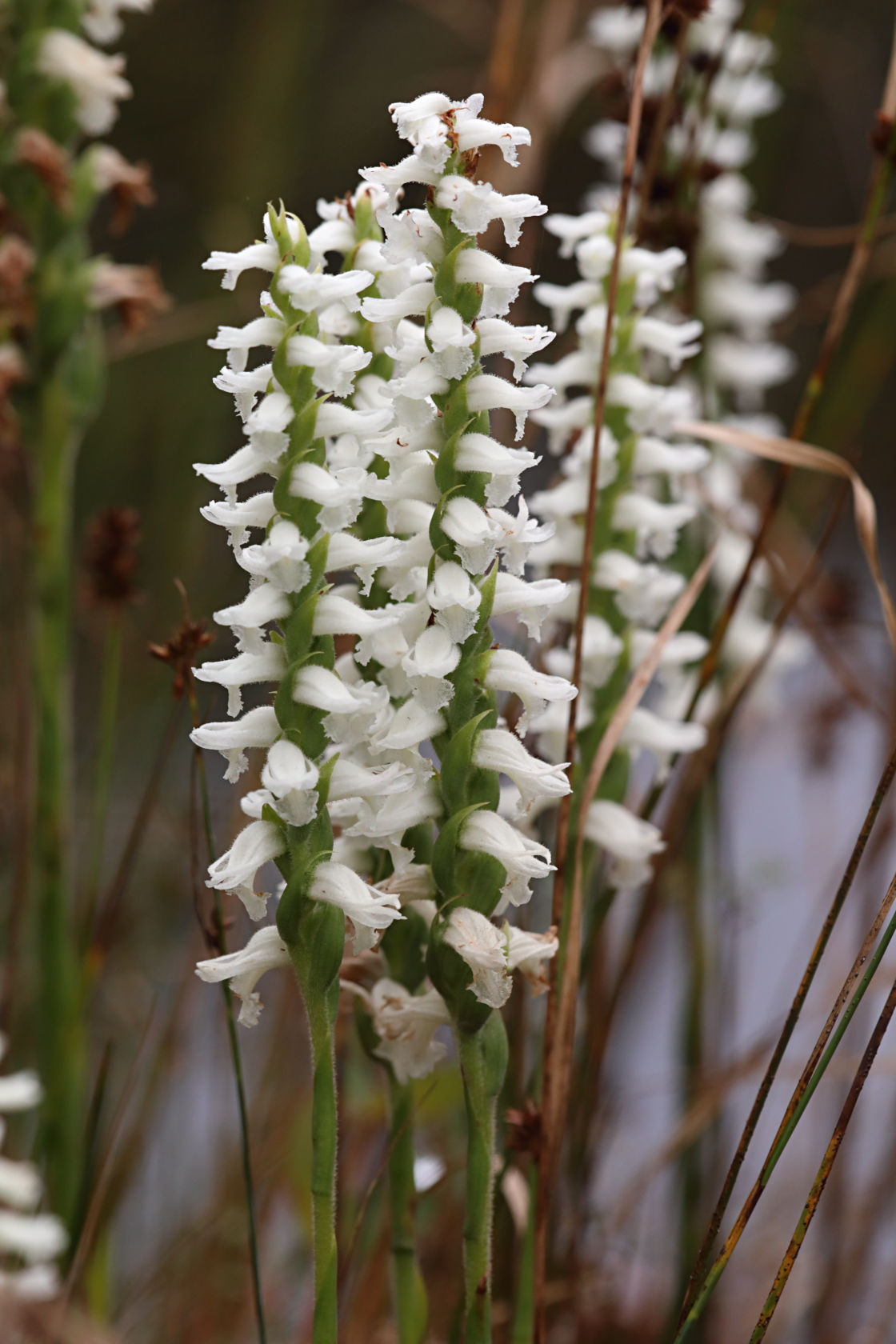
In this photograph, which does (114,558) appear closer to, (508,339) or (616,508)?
(616,508)

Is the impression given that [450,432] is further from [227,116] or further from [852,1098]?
[227,116]

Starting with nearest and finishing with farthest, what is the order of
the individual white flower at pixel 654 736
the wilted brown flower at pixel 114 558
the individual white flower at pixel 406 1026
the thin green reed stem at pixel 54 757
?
the individual white flower at pixel 406 1026 → the individual white flower at pixel 654 736 → the wilted brown flower at pixel 114 558 → the thin green reed stem at pixel 54 757

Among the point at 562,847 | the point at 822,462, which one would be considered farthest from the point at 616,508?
the point at 562,847

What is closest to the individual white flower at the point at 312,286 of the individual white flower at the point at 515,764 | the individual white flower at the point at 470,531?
the individual white flower at the point at 470,531

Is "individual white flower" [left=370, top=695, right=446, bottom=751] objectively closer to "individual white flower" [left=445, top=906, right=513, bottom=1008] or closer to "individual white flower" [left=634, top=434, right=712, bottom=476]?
"individual white flower" [left=445, top=906, right=513, bottom=1008]

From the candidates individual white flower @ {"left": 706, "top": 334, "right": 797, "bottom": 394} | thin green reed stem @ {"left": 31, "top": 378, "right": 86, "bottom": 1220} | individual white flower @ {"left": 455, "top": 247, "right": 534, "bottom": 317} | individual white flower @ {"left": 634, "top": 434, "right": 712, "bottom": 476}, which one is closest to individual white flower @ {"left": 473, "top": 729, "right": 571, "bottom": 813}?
individual white flower @ {"left": 455, "top": 247, "right": 534, "bottom": 317}

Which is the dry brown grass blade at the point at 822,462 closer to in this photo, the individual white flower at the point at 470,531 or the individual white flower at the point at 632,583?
the individual white flower at the point at 632,583

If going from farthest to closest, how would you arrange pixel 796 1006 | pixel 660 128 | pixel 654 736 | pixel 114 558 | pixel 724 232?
pixel 724 232
pixel 114 558
pixel 660 128
pixel 654 736
pixel 796 1006
